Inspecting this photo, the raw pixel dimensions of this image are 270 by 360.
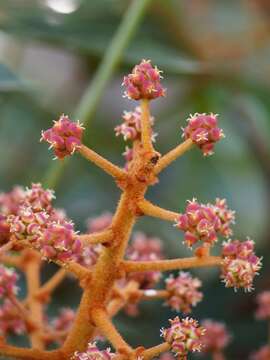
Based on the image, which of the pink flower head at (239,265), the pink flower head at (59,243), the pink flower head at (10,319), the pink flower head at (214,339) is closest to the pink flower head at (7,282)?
the pink flower head at (10,319)

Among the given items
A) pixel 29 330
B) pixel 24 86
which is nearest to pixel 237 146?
pixel 24 86

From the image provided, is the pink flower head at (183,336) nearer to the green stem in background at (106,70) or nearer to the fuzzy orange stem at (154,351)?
the fuzzy orange stem at (154,351)

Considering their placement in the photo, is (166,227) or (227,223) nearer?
(227,223)

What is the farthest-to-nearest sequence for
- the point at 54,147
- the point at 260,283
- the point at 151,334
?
the point at 260,283 < the point at 151,334 < the point at 54,147

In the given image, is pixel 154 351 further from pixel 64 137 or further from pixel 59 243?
pixel 64 137

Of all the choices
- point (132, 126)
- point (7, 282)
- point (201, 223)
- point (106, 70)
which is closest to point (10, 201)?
point (7, 282)

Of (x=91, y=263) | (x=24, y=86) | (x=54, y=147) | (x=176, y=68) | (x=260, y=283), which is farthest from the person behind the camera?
(x=176, y=68)

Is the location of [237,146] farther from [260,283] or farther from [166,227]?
[260,283]

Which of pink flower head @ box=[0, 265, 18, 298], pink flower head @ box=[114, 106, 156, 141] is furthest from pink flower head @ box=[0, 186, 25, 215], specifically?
pink flower head @ box=[114, 106, 156, 141]
